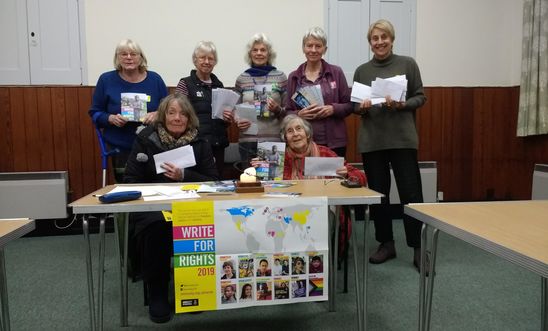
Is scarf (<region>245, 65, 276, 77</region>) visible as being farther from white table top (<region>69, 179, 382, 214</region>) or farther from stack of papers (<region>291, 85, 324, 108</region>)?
white table top (<region>69, 179, 382, 214</region>)

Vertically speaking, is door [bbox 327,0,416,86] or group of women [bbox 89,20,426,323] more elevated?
door [bbox 327,0,416,86]

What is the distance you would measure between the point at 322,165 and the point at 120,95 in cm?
148

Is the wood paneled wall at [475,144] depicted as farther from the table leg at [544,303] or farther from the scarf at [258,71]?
the table leg at [544,303]

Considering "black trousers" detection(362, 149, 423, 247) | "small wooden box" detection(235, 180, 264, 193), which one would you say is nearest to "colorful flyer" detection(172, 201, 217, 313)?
"small wooden box" detection(235, 180, 264, 193)

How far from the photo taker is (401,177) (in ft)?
8.99

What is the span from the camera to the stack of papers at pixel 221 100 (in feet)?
8.66

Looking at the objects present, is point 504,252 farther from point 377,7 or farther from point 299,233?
point 377,7

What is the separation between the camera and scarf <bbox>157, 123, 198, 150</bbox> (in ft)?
7.22

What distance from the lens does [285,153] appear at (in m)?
2.44

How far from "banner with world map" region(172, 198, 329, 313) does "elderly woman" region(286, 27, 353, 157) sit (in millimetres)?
1111

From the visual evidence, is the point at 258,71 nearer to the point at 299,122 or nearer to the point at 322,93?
the point at 322,93

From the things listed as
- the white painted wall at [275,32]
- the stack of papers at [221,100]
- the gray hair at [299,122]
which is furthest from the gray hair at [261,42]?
the white painted wall at [275,32]

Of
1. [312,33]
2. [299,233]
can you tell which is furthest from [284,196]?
[312,33]

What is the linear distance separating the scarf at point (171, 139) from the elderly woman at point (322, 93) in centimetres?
74
